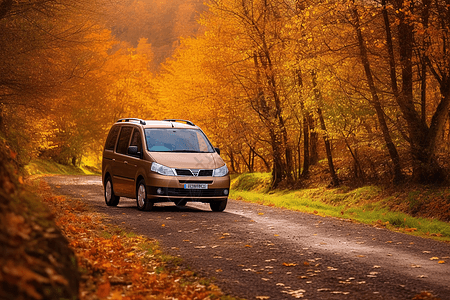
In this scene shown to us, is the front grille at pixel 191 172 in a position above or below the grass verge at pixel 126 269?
above

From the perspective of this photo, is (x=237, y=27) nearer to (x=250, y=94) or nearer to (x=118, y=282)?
(x=250, y=94)

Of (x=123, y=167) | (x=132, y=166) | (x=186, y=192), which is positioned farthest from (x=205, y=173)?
(x=123, y=167)

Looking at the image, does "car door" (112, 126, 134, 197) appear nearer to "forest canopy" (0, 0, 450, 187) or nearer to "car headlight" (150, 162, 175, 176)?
"car headlight" (150, 162, 175, 176)

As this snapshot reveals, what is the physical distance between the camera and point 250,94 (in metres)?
23.8

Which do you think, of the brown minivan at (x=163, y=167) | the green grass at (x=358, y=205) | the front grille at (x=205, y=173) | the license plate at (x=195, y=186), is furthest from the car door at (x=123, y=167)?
the green grass at (x=358, y=205)

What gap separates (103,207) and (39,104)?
6.41 metres

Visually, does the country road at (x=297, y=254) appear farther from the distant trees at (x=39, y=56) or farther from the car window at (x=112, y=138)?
the distant trees at (x=39, y=56)

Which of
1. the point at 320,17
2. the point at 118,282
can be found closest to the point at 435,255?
the point at 118,282

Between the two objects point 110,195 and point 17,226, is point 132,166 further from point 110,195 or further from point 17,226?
point 17,226

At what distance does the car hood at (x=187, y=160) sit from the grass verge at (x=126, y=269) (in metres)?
3.02

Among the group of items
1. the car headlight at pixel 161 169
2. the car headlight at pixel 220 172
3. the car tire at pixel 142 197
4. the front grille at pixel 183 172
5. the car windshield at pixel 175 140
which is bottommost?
the car tire at pixel 142 197

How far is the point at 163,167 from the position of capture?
533 inches

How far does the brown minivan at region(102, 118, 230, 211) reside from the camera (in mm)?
13570

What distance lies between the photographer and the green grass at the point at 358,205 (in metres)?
13.3
